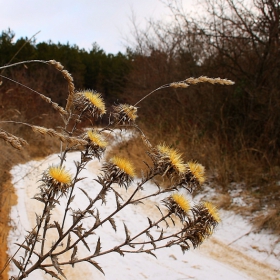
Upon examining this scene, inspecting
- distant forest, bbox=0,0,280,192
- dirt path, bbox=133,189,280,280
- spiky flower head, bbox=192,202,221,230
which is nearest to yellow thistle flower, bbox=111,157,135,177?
spiky flower head, bbox=192,202,221,230

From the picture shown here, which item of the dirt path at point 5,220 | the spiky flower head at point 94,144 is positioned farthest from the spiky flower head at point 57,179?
the dirt path at point 5,220

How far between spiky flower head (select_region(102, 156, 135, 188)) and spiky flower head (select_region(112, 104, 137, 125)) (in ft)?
0.72

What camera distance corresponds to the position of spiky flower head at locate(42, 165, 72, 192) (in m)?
1.20

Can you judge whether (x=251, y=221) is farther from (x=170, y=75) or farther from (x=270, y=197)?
(x=170, y=75)

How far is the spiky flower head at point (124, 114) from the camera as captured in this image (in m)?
1.51

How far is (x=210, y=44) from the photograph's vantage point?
25.8ft

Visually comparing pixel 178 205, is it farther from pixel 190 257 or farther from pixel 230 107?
pixel 230 107

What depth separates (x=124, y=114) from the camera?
1.51 metres

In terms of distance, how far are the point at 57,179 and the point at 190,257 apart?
2880 millimetres

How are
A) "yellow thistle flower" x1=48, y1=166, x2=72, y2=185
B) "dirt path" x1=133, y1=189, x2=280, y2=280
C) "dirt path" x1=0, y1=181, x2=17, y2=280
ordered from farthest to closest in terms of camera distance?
1. "dirt path" x1=133, y1=189, x2=280, y2=280
2. "dirt path" x1=0, y1=181, x2=17, y2=280
3. "yellow thistle flower" x1=48, y1=166, x2=72, y2=185

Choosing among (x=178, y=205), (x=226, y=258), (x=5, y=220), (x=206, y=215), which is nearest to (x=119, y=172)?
(x=178, y=205)

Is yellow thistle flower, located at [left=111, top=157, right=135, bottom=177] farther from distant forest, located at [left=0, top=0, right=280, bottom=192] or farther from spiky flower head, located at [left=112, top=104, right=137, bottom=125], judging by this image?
distant forest, located at [left=0, top=0, right=280, bottom=192]

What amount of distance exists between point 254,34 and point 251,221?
4.27 meters

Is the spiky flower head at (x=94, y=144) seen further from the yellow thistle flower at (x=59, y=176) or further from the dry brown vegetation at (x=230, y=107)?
the dry brown vegetation at (x=230, y=107)
